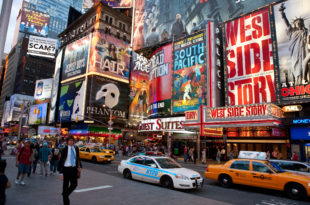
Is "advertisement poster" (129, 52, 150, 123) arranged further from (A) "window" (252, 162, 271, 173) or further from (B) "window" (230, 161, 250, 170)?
(A) "window" (252, 162, 271, 173)

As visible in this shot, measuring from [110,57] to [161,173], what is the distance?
5787cm

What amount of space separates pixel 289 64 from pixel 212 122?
11.4 meters

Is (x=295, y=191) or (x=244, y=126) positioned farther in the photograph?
(x=244, y=126)

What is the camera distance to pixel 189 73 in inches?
1409

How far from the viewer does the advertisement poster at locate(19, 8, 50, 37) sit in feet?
457

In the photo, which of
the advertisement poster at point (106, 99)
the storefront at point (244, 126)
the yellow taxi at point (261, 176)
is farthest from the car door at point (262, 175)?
the advertisement poster at point (106, 99)

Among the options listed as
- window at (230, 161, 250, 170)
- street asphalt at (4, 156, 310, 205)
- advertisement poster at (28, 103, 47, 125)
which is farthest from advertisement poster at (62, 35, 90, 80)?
window at (230, 161, 250, 170)

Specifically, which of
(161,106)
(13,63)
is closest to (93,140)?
(161,106)

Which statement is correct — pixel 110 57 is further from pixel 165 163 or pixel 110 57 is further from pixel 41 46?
pixel 41 46

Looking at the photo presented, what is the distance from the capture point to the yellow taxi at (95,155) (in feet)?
64.4

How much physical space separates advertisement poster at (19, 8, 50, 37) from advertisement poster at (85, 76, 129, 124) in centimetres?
10349

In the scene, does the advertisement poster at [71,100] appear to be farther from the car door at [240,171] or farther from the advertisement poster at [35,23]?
the advertisement poster at [35,23]

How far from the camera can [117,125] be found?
6606 cm

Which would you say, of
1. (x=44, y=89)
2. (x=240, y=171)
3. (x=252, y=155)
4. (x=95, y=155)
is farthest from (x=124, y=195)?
(x=44, y=89)
